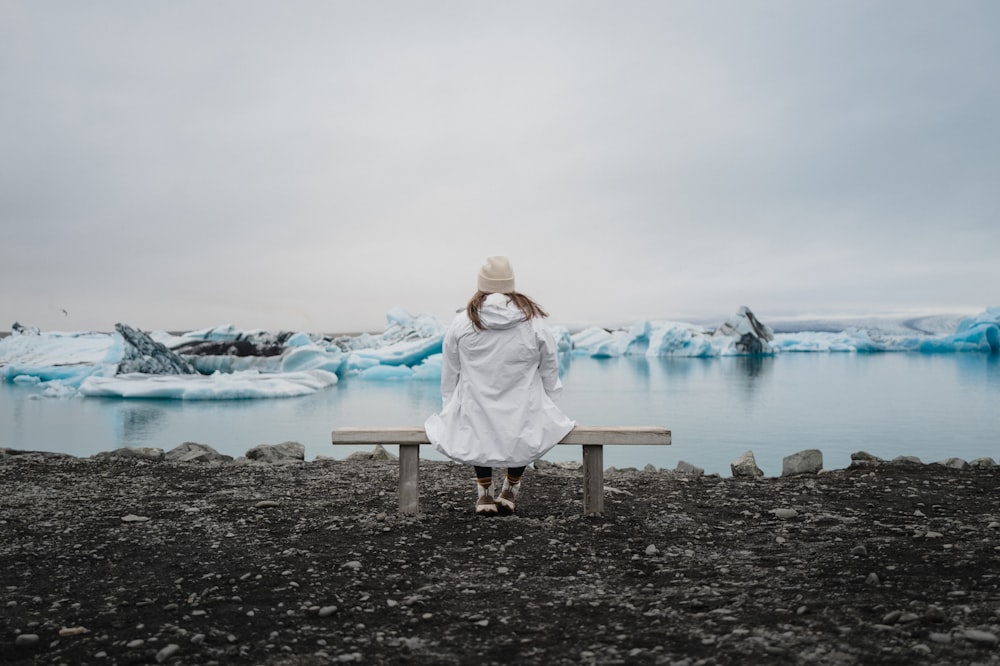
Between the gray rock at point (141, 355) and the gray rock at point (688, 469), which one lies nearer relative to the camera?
the gray rock at point (688, 469)

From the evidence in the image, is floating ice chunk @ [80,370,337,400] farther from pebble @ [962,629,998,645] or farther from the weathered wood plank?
pebble @ [962,629,998,645]

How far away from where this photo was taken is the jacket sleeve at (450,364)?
4.49m

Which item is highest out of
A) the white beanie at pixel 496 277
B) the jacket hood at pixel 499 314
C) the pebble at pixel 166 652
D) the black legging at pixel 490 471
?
the white beanie at pixel 496 277

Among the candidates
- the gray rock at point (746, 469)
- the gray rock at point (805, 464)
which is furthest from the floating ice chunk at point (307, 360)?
the gray rock at point (805, 464)

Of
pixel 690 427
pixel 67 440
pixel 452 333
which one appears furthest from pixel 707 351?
pixel 452 333

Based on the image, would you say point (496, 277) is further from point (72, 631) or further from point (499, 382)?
point (72, 631)

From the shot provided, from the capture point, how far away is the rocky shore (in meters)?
2.63

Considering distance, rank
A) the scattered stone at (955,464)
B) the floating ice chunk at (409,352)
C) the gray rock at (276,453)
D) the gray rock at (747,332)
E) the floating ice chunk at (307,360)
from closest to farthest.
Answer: the scattered stone at (955,464), the gray rock at (276,453), the floating ice chunk at (307,360), the floating ice chunk at (409,352), the gray rock at (747,332)

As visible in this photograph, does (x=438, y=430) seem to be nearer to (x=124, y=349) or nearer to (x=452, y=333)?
(x=452, y=333)

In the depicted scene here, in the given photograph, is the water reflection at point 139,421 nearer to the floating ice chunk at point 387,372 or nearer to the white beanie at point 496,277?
the floating ice chunk at point 387,372

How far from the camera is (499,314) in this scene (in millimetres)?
4387

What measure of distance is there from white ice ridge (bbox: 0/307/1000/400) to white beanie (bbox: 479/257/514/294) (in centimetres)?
1644

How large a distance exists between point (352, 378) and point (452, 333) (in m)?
24.9

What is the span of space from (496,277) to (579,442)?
1.12m
